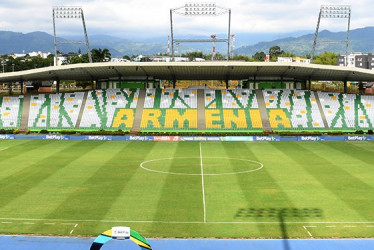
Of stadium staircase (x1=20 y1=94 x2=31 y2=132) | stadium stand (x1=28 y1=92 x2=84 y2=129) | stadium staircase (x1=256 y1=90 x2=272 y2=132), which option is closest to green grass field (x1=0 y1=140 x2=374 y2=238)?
stadium staircase (x1=256 y1=90 x2=272 y2=132)

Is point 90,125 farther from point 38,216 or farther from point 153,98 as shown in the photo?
point 38,216

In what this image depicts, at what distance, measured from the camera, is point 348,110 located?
238ft

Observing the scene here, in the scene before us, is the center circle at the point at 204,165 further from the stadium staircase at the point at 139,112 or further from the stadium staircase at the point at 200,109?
the stadium staircase at the point at 139,112

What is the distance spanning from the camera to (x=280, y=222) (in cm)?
2527

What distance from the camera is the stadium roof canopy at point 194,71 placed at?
66.4 meters

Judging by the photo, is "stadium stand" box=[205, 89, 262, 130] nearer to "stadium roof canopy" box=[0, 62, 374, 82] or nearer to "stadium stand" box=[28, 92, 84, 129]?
"stadium roof canopy" box=[0, 62, 374, 82]

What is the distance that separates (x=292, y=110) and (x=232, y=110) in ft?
30.1

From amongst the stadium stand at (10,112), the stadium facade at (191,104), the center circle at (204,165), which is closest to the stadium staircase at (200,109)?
the stadium facade at (191,104)

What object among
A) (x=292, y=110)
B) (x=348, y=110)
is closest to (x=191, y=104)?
(x=292, y=110)

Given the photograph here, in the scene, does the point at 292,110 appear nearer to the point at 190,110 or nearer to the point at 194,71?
the point at 190,110

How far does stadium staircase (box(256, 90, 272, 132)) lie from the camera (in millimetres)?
67625

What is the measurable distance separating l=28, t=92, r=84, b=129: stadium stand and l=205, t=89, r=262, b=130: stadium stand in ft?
67.2

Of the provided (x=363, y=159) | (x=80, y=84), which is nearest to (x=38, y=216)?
(x=363, y=159)

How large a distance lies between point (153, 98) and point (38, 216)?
49.3 m
